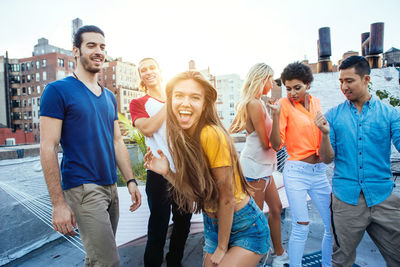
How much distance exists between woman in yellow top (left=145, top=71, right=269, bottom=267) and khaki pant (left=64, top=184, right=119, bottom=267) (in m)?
0.47

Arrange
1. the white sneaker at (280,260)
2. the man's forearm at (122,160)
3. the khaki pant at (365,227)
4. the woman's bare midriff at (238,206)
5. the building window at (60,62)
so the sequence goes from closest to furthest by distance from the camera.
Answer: the woman's bare midriff at (238,206)
the khaki pant at (365,227)
the man's forearm at (122,160)
the white sneaker at (280,260)
the building window at (60,62)

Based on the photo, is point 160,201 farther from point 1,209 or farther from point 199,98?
point 1,209

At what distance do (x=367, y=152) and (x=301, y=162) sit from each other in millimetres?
515

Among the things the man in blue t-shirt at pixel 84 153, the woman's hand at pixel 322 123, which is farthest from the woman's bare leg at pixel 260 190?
the man in blue t-shirt at pixel 84 153

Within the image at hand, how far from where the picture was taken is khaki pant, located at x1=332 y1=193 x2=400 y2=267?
5.54 feet

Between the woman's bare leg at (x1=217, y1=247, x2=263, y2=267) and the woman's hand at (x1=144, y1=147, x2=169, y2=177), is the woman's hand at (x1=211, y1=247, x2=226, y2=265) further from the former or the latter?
the woman's hand at (x1=144, y1=147, x2=169, y2=177)

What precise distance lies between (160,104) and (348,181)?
1.64 meters

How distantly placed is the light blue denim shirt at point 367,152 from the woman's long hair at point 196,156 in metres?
0.89

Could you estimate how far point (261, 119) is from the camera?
233 centimetres

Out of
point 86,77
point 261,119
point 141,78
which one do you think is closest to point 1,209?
point 86,77

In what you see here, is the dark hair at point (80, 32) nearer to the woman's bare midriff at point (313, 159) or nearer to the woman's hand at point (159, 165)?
the woman's hand at point (159, 165)

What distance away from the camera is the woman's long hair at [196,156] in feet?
4.70

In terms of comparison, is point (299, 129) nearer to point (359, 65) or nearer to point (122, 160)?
point (359, 65)

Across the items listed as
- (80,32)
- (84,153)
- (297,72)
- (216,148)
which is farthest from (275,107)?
(80,32)
